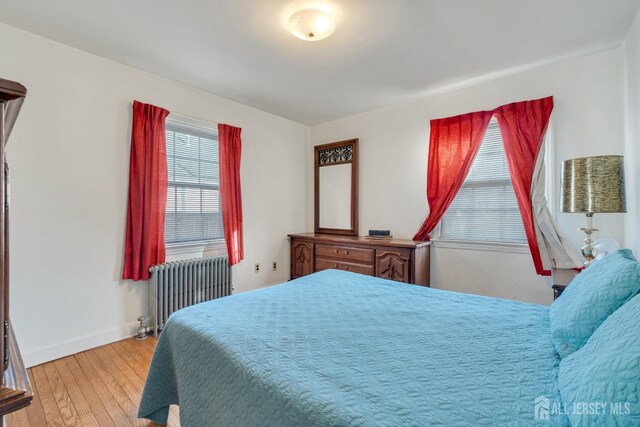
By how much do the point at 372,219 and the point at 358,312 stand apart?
2437 mm

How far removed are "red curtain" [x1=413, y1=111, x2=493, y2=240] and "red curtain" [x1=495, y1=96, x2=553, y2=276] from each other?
0.81 feet

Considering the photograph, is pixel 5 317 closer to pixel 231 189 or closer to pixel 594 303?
pixel 594 303

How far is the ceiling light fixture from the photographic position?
1.94 m

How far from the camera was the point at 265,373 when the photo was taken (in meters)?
1.02

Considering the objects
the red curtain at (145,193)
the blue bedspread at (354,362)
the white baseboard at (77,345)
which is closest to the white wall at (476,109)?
the blue bedspread at (354,362)

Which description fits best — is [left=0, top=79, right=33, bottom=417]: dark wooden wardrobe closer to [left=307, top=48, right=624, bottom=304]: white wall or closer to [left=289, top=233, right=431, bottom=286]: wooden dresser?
[left=289, top=233, right=431, bottom=286]: wooden dresser

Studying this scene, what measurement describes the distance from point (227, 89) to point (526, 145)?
3083mm

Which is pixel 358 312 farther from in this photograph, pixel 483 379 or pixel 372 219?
pixel 372 219

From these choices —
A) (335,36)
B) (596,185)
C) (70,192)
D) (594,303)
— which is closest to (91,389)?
(70,192)

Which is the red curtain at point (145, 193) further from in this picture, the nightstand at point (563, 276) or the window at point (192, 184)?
the nightstand at point (563, 276)

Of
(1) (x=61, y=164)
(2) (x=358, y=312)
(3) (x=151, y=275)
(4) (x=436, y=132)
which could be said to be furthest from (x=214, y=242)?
(4) (x=436, y=132)

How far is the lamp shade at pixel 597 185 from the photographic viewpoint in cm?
178

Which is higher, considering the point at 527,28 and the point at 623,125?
the point at 527,28

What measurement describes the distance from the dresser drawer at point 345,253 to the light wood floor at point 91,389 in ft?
6.92
